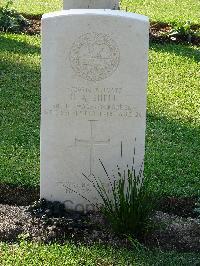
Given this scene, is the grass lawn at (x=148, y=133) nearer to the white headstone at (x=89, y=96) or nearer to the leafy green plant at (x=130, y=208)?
the leafy green plant at (x=130, y=208)

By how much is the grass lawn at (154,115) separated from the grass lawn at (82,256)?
1200 mm

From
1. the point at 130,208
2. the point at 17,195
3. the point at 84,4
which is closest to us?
the point at 130,208

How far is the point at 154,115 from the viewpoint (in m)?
8.14

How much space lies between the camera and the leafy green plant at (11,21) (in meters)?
11.8

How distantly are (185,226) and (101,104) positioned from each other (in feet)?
3.62

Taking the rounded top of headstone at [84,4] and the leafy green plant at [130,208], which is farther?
the rounded top of headstone at [84,4]

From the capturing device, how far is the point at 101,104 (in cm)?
526

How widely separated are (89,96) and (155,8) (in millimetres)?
9176

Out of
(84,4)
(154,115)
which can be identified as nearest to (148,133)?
(154,115)

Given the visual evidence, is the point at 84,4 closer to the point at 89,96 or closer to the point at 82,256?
the point at 89,96

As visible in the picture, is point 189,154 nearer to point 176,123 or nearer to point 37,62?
point 176,123

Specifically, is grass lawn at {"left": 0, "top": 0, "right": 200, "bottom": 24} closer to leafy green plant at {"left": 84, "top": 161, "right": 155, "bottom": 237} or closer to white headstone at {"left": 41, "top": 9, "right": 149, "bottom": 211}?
white headstone at {"left": 41, "top": 9, "right": 149, "bottom": 211}

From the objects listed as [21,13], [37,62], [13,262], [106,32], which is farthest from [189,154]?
[21,13]

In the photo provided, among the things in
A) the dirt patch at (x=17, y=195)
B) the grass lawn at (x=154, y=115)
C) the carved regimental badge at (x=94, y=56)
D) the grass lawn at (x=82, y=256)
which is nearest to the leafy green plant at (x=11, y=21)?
the grass lawn at (x=154, y=115)
